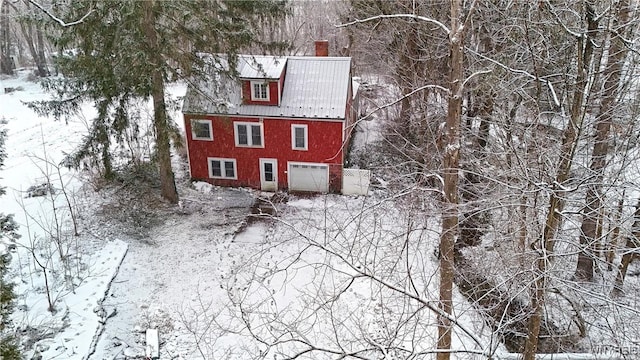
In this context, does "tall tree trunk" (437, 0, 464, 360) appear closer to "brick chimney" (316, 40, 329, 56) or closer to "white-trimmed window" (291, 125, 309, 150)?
"white-trimmed window" (291, 125, 309, 150)

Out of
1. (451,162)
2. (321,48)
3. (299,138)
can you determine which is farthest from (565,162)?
(321,48)

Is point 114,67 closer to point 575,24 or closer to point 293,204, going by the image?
point 293,204

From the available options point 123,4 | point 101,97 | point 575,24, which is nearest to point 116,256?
point 101,97

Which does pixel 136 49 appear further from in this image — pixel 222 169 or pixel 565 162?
pixel 565 162

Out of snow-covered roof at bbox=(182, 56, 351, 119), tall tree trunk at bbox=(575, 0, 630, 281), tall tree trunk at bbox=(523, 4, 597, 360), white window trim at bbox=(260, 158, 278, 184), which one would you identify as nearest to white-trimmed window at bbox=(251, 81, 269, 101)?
snow-covered roof at bbox=(182, 56, 351, 119)

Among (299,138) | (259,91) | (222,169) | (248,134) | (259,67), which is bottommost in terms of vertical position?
(222,169)
